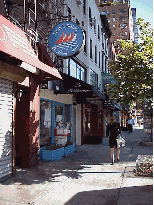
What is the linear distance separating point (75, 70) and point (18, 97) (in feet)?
29.1

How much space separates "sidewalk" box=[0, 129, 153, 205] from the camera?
5.65 m

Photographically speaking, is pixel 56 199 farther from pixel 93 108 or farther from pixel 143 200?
pixel 93 108

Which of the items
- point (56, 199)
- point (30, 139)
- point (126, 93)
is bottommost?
point (56, 199)

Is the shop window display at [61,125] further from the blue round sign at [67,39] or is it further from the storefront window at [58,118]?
the blue round sign at [67,39]

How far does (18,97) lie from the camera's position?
864 centimetres

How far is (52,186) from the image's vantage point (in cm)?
671

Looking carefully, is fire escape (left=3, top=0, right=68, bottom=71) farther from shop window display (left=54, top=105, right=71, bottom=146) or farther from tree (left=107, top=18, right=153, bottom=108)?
tree (left=107, top=18, right=153, bottom=108)

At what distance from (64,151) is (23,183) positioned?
4800 mm

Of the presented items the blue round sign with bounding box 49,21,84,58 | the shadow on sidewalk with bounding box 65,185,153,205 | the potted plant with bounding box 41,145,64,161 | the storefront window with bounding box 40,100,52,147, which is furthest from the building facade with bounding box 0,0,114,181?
the shadow on sidewalk with bounding box 65,185,153,205

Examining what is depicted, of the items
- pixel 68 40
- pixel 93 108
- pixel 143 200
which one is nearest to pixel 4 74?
pixel 68 40

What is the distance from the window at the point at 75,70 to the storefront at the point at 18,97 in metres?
5.95

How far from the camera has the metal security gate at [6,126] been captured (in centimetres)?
735

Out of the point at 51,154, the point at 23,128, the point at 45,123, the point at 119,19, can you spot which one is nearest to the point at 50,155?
the point at 51,154

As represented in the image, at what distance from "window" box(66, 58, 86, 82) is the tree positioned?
266 cm
